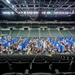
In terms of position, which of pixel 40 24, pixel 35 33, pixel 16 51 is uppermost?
pixel 40 24

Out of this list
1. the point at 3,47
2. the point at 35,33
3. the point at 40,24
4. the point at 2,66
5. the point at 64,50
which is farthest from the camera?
the point at 40,24

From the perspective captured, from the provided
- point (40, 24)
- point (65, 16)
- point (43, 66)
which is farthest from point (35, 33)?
point (43, 66)

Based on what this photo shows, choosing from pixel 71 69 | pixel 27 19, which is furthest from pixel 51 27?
pixel 71 69

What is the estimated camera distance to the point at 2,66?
333cm

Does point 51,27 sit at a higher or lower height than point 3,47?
higher

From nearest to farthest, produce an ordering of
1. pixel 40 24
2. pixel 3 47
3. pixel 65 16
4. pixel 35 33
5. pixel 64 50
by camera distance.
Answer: pixel 64 50 → pixel 3 47 → pixel 35 33 → pixel 65 16 → pixel 40 24

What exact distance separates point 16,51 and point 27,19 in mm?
16964

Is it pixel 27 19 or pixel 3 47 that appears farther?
pixel 27 19

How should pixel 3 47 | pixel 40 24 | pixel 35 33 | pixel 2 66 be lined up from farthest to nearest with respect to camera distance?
pixel 40 24 → pixel 35 33 → pixel 3 47 → pixel 2 66

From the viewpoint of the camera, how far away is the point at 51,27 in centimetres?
2719

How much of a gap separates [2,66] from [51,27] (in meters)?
24.4

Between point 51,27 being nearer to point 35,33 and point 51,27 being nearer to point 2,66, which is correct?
point 35,33

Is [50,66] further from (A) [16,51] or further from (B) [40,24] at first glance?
(B) [40,24]

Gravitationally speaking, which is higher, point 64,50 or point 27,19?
point 27,19
